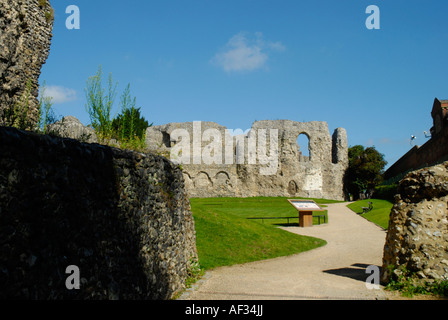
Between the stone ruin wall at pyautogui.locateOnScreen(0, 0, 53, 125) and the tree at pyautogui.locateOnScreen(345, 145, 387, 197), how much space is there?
1552 inches

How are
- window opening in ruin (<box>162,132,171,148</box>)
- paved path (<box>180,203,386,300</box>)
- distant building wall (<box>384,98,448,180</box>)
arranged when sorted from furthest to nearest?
window opening in ruin (<box>162,132,171,148</box>) < distant building wall (<box>384,98,448,180</box>) < paved path (<box>180,203,386,300</box>)

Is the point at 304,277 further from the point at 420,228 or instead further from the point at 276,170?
the point at 276,170

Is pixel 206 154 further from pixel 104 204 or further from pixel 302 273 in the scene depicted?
pixel 104 204

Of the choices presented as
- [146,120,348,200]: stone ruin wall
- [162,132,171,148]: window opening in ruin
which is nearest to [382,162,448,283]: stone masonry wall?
[146,120,348,200]: stone ruin wall

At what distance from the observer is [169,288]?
6277 millimetres

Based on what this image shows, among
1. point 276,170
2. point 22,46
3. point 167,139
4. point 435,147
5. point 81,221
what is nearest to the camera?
point 81,221

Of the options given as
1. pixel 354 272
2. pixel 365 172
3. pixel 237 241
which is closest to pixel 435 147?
pixel 237 241

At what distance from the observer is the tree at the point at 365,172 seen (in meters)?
44.1

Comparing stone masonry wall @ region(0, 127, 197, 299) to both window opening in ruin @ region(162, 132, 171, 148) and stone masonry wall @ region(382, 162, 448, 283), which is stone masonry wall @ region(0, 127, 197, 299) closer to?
stone masonry wall @ region(382, 162, 448, 283)

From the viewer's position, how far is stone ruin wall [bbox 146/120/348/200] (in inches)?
1583

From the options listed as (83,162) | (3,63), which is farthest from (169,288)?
(3,63)

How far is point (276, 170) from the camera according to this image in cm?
4147

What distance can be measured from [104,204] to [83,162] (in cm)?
63

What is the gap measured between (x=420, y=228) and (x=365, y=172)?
131 feet
